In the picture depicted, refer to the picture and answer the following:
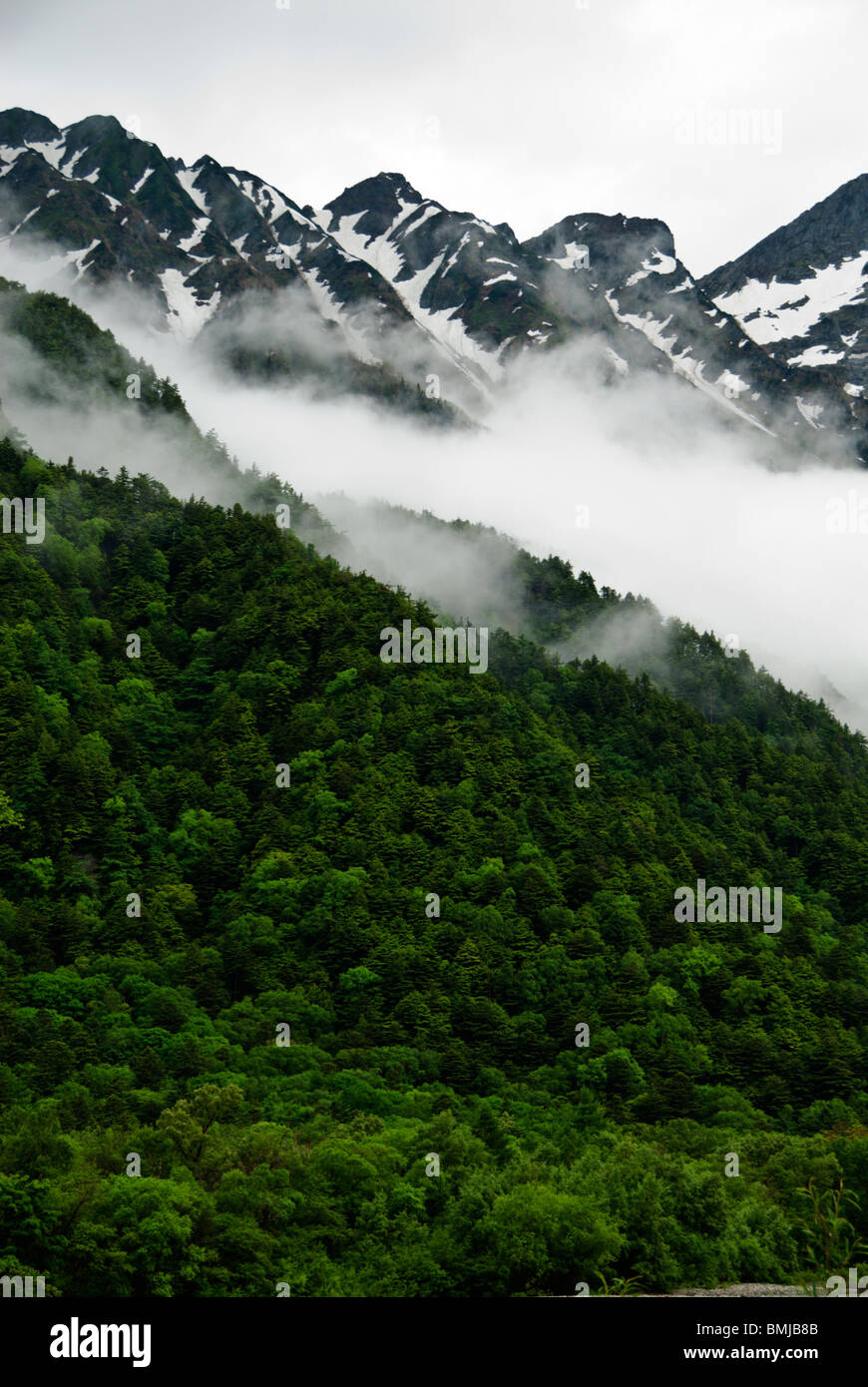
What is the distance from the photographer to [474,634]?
587 feet

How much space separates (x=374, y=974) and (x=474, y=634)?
76215 mm

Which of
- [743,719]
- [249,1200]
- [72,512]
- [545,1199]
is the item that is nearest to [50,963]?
[249,1200]

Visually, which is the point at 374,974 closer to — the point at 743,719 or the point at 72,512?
the point at 72,512

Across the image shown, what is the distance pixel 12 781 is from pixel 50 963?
83.3 ft

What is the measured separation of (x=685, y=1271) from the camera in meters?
66.5

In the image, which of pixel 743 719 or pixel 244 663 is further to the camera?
pixel 743 719

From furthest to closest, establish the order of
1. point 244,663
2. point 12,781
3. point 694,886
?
point 244,663 → point 694,886 → point 12,781
